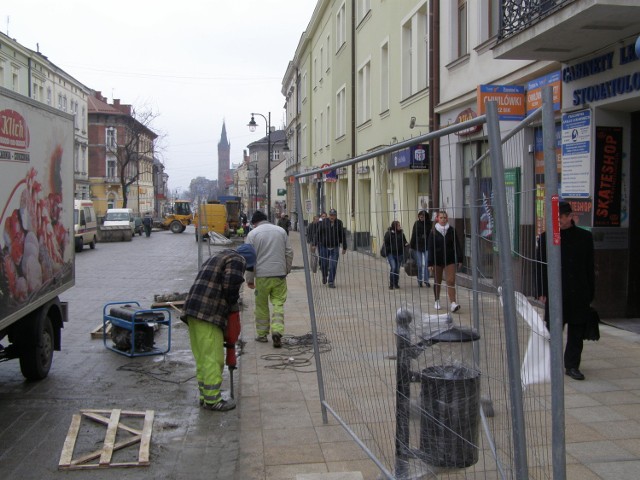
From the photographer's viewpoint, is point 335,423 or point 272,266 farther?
point 272,266

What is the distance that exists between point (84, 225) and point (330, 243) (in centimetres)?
2938

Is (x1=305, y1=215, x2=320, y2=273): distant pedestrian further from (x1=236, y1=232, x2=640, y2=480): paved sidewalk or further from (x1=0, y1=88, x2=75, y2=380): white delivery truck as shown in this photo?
(x1=0, y1=88, x2=75, y2=380): white delivery truck

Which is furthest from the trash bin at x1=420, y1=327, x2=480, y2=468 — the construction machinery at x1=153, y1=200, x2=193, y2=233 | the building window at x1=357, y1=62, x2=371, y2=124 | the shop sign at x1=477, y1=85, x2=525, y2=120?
the construction machinery at x1=153, y1=200, x2=193, y2=233

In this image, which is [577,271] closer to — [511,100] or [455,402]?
[455,402]

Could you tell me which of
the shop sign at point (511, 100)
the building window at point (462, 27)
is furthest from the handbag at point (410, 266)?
the building window at point (462, 27)

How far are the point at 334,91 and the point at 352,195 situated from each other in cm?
2860

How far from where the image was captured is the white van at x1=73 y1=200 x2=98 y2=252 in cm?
3083

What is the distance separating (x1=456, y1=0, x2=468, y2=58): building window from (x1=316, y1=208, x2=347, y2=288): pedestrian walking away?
10.3 metres

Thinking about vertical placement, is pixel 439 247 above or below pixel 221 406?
above

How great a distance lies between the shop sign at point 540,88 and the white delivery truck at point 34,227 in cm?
651

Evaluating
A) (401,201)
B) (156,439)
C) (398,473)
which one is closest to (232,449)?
(156,439)

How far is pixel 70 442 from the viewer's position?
17.0ft

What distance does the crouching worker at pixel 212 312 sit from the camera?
6055 mm

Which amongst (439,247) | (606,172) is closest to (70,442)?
(439,247)
